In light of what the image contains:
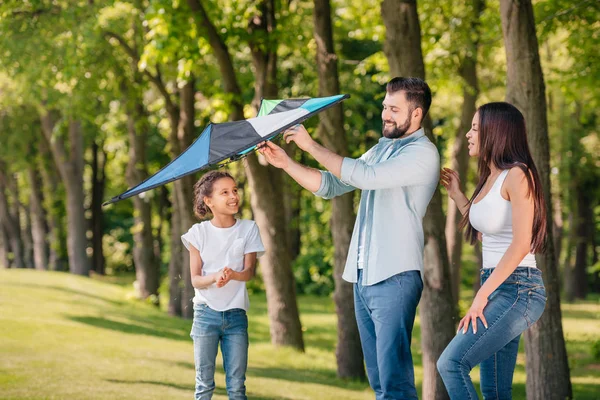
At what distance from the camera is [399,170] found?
501cm

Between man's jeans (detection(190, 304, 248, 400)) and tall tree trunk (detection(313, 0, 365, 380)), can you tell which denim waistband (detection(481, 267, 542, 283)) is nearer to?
man's jeans (detection(190, 304, 248, 400))

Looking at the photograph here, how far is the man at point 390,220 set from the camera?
5.00 meters

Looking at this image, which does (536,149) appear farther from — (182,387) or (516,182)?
(182,387)

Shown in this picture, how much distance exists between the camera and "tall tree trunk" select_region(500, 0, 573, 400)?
8.57 metres

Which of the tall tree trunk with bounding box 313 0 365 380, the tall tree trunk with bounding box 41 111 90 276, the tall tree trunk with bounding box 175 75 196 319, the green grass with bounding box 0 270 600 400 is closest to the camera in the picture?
the green grass with bounding box 0 270 600 400

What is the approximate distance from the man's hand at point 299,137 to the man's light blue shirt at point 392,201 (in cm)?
24

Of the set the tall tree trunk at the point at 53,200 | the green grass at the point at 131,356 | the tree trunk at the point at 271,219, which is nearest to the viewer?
the green grass at the point at 131,356

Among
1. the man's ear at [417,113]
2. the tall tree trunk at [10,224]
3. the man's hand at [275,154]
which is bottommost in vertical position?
the man's hand at [275,154]

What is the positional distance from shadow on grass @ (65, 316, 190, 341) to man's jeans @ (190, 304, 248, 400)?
39.7 feet

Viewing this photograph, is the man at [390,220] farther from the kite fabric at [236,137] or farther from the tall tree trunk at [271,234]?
the tall tree trunk at [271,234]

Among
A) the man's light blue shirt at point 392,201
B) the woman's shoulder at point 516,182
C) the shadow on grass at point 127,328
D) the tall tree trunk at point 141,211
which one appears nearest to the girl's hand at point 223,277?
the man's light blue shirt at point 392,201

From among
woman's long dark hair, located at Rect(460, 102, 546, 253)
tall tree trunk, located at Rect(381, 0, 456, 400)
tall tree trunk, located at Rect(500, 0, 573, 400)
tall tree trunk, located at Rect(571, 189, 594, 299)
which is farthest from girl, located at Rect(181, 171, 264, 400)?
tall tree trunk, located at Rect(571, 189, 594, 299)

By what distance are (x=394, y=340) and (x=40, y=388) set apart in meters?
6.28

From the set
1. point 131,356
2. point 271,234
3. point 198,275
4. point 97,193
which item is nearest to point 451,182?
point 198,275
